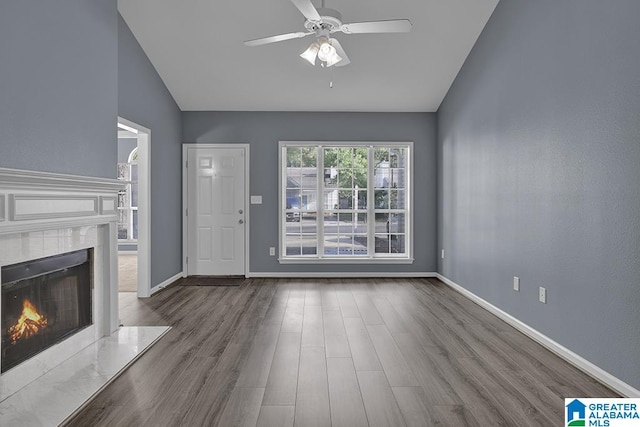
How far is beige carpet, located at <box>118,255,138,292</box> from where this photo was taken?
561cm

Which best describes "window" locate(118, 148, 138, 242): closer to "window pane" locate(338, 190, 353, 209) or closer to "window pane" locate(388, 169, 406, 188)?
"window pane" locate(338, 190, 353, 209)

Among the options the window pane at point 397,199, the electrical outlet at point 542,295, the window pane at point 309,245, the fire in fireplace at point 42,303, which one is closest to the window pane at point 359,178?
the window pane at point 397,199

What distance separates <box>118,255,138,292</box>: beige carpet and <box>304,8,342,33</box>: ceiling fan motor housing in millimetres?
3983

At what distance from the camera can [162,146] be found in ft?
17.9

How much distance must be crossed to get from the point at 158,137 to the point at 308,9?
10.4 feet

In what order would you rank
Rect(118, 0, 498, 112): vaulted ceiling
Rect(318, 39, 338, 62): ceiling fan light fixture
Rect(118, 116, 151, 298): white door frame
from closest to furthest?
Rect(318, 39, 338, 62): ceiling fan light fixture, Rect(118, 0, 498, 112): vaulted ceiling, Rect(118, 116, 151, 298): white door frame

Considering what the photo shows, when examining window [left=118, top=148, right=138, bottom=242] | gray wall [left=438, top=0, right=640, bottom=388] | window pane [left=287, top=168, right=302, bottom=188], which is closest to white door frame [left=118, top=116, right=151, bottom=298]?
window pane [left=287, top=168, right=302, bottom=188]

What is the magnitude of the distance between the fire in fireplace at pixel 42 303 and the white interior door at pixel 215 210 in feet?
9.28

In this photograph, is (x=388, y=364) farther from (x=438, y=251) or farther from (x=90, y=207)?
(x=438, y=251)

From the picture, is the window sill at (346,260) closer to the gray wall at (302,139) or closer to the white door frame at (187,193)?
the gray wall at (302,139)

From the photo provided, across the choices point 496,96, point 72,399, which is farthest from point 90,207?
point 496,96

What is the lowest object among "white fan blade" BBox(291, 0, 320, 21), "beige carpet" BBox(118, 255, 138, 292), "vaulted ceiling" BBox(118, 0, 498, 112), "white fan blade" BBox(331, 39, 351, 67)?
"beige carpet" BBox(118, 255, 138, 292)

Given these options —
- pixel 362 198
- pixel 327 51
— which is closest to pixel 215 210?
pixel 362 198

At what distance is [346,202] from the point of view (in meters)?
6.34
